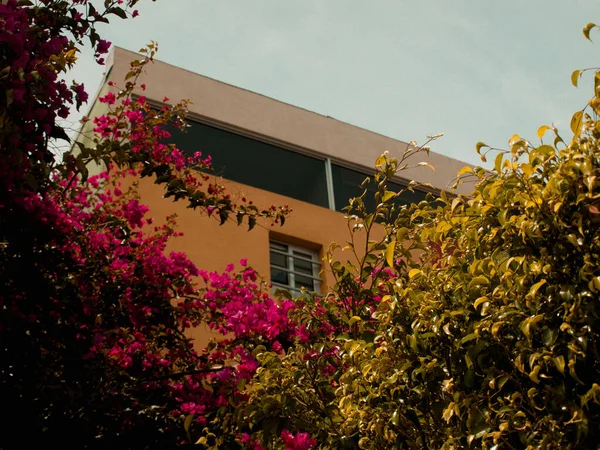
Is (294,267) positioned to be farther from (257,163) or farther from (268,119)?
(268,119)

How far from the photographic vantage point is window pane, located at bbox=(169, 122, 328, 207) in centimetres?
1180

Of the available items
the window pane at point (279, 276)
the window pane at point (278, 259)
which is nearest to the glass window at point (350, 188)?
the window pane at point (278, 259)

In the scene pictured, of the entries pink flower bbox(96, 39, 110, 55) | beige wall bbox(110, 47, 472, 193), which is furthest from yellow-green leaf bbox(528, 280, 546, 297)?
beige wall bbox(110, 47, 472, 193)

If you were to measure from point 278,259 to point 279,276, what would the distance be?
30cm

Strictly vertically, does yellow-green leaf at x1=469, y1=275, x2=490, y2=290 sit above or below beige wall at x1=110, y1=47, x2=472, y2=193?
below

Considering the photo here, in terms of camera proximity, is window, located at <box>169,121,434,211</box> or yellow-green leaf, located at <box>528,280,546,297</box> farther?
window, located at <box>169,121,434,211</box>

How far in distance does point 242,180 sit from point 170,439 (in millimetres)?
5835

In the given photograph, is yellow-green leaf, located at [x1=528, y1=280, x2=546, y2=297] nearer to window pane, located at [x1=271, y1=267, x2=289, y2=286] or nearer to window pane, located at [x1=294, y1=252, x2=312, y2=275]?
window pane, located at [x1=271, y1=267, x2=289, y2=286]

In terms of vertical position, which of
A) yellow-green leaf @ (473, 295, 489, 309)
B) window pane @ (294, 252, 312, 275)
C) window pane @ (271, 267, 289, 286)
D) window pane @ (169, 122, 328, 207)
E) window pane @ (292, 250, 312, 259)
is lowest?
yellow-green leaf @ (473, 295, 489, 309)

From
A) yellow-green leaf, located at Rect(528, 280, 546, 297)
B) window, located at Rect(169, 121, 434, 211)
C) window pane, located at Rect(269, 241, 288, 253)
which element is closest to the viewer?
yellow-green leaf, located at Rect(528, 280, 546, 297)

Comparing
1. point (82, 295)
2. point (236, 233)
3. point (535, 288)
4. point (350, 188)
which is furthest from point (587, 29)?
point (350, 188)

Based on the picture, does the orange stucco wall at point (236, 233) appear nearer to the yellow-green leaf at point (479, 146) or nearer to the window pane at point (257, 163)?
the window pane at point (257, 163)

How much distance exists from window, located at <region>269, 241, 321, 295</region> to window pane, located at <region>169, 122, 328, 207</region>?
0.97m

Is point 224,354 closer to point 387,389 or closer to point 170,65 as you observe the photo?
point 387,389
